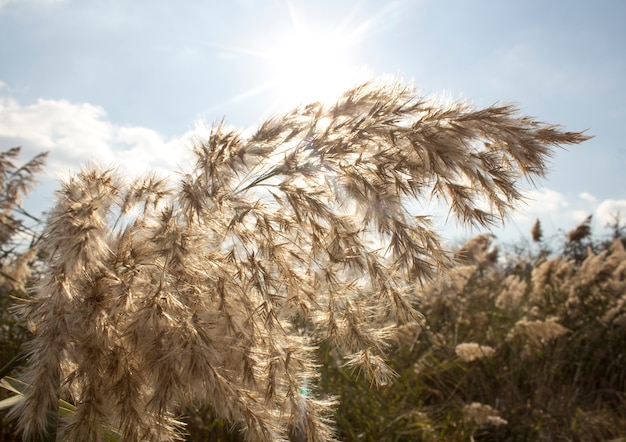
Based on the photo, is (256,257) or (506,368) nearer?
(256,257)

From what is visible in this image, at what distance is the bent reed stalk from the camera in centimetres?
149

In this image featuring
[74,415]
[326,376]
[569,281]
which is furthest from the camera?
[569,281]

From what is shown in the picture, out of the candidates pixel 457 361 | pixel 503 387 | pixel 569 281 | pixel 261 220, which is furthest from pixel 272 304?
pixel 569 281

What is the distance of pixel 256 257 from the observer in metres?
1.72

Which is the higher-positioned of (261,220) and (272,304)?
(261,220)

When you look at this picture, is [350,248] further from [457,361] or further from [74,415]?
[457,361]

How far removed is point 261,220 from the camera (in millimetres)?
1720

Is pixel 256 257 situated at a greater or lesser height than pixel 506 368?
lesser

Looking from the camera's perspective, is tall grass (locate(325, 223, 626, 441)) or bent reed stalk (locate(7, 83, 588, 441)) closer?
bent reed stalk (locate(7, 83, 588, 441))

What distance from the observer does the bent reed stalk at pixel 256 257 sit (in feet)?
4.90

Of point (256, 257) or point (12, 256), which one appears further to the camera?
point (12, 256)

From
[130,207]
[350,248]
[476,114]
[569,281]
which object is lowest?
[350,248]

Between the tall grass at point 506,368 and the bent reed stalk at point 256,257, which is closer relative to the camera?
the bent reed stalk at point 256,257

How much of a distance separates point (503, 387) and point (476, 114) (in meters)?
3.50
